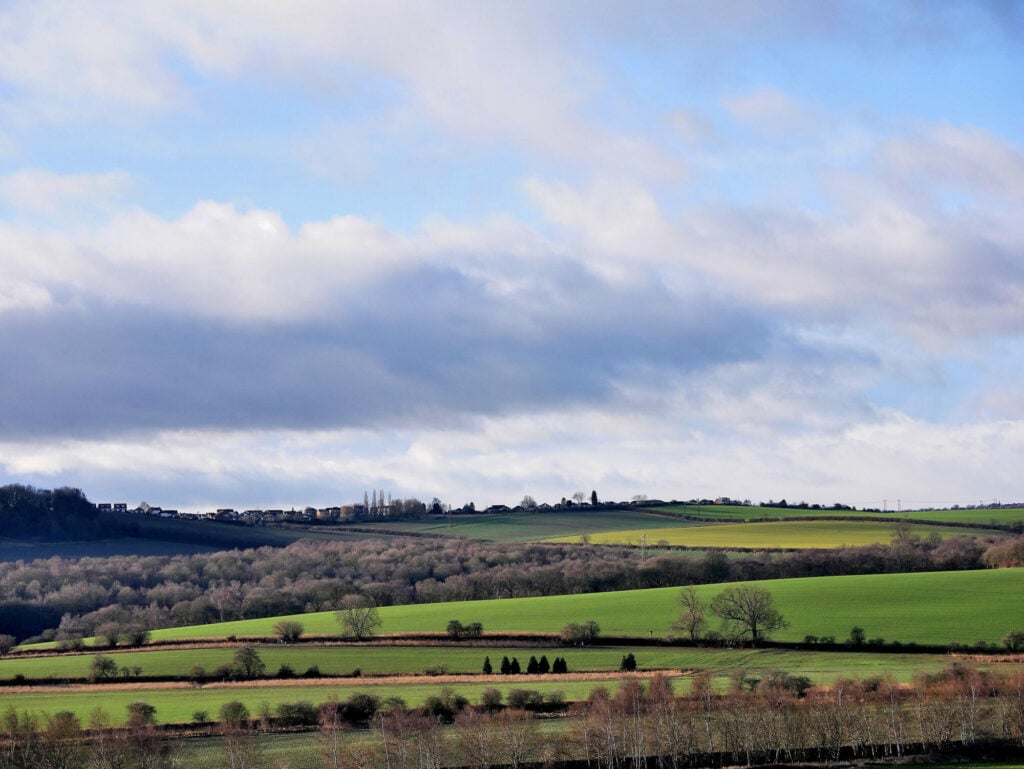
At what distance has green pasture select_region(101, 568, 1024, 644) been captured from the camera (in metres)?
108

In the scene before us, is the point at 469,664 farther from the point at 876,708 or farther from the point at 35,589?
the point at 35,589

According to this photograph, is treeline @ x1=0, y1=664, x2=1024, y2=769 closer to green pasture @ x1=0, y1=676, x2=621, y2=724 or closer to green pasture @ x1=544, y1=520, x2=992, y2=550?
green pasture @ x1=0, y1=676, x2=621, y2=724

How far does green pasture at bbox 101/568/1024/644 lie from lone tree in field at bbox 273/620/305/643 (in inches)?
104

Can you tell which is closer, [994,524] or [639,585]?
[639,585]

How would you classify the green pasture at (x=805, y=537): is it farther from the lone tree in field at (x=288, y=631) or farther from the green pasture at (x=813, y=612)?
the lone tree in field at (x=288, y=631)

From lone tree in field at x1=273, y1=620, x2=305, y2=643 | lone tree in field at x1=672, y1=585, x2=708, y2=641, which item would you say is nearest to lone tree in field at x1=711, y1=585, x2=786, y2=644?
lone tree in field at x1=672, y1=585, x2=708, y2=641

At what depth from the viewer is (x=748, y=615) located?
11156cm

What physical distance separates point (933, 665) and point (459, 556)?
103 m

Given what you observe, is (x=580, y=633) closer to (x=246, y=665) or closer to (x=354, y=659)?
(x=354, y=659)

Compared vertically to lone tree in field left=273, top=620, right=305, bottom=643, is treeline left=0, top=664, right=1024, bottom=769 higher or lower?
lower

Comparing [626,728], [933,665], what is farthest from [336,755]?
[933,665]

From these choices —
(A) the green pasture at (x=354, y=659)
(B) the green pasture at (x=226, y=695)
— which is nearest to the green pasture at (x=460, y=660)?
(A) the green pasture at (x=354, y=659)

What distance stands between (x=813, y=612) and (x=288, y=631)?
166 ft

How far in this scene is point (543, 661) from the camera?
99.6m
